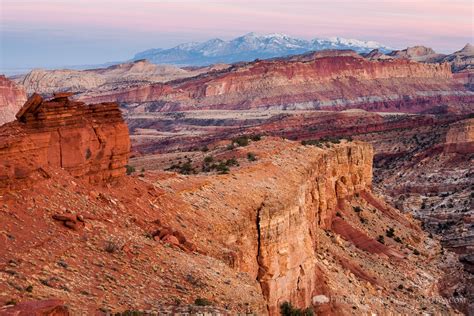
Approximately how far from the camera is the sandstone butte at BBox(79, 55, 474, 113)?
161 m

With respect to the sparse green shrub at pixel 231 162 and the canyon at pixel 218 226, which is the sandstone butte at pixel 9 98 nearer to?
the canyon at pixel 218 226

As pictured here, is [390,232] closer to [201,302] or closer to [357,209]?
[357,209]

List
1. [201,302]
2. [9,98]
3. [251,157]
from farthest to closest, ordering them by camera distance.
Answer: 1. [9,98]
2. [251,157]
3. [201,302]

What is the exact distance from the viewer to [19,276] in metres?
13.4

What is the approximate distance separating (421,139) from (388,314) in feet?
175

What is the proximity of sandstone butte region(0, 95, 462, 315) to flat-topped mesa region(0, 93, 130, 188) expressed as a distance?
4 centimetres

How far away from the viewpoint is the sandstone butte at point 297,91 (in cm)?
16075

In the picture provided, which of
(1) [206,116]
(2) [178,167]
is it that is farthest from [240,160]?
(1) [206,116]

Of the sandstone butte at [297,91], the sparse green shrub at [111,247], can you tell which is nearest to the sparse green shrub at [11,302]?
the sparse green shrub at [111,247]

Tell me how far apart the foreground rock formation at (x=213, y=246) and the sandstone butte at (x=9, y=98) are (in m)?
75.0

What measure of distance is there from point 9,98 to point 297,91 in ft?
239

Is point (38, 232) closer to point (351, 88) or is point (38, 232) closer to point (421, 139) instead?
point (421, 139)

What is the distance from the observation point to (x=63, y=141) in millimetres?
19078

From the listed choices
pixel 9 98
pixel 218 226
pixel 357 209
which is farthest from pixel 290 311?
pixel 9 98
